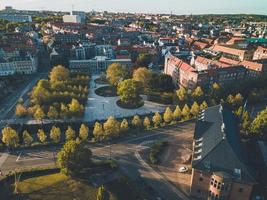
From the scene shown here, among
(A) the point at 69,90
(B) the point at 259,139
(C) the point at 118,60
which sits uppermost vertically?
(C) the point at 118,60

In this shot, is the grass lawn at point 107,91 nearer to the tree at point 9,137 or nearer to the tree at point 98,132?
the tree at point 98,132

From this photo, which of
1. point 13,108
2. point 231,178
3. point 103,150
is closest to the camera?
point 231,178

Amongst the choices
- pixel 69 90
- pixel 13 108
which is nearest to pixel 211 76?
pixel 69 90

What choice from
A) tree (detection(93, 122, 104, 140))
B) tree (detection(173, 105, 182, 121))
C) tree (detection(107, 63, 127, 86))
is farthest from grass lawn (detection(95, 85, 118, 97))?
tree (detection(93, 122, 104, 140))

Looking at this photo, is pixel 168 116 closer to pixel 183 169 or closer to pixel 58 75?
pixel 183 169

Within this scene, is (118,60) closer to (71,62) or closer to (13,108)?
(71,62)

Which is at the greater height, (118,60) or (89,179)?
(118,60)

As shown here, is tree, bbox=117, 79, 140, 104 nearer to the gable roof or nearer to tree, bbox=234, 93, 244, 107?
tree, bbox=234, 93, 244, 107
